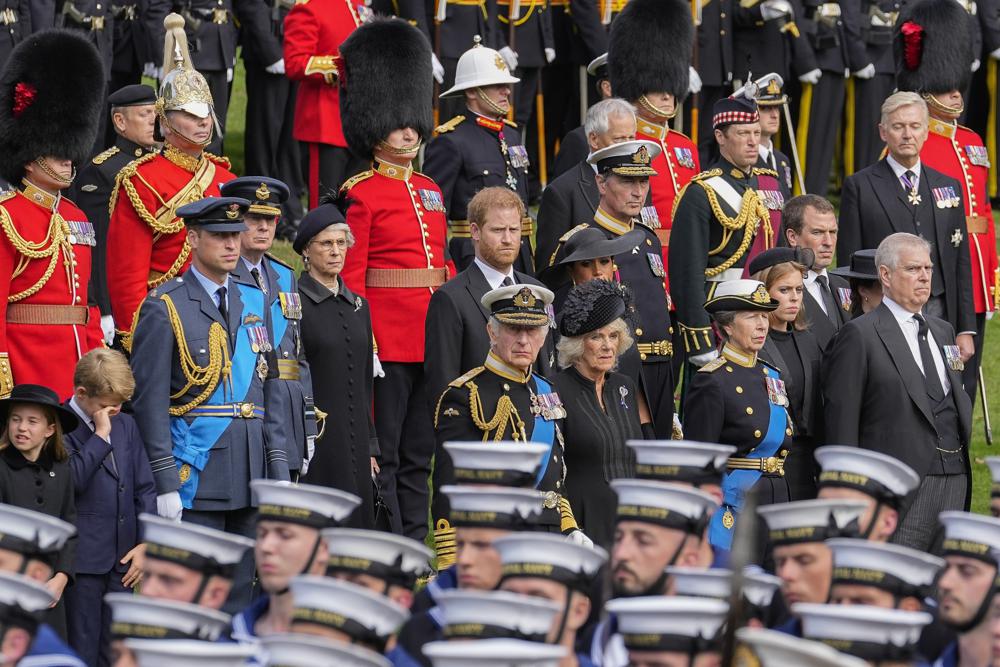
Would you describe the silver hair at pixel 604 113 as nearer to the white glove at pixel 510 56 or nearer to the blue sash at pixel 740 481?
the blue sash at pixel 740 481

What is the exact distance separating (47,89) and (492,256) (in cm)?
209

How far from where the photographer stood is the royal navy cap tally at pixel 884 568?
6.17m

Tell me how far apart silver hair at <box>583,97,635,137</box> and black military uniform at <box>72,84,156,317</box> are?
2.08m

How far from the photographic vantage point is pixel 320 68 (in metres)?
12.4

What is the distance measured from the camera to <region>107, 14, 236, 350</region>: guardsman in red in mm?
9250

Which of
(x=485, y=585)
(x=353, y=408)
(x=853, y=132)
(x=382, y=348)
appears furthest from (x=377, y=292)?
(x=853, y=132)

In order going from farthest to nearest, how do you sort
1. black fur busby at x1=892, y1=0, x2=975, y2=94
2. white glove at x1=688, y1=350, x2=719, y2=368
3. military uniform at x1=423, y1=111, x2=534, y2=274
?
1. black fur busby at x1=892, y1=0, x2=975, y2=94
2. military uniform at x1=423, y1=111, x2=534, y2=274
3. white glove at x1=688, y1=350, x2=719, y2=368

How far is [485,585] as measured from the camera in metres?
6.53

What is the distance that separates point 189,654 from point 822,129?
11.3 meters

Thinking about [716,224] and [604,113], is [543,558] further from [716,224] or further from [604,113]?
[604,113]

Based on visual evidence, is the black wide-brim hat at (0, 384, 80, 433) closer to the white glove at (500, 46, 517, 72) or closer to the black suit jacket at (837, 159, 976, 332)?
the black suit jacket at (837, 159, 976, 332)

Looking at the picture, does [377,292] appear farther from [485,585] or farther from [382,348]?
[485,585]

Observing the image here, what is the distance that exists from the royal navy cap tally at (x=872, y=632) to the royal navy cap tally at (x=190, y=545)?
1.67 m

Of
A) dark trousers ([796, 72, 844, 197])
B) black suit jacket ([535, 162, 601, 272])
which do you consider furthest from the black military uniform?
dark trousers ([796, 72, 844, 197])
